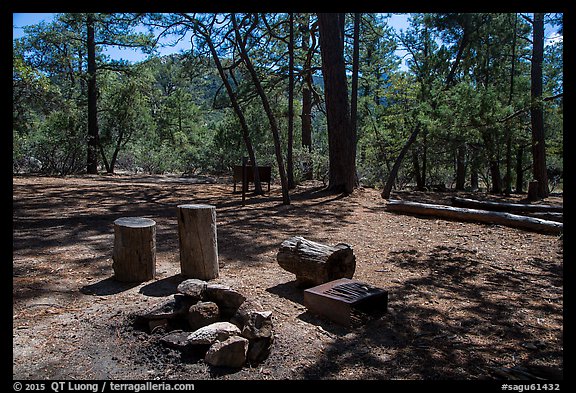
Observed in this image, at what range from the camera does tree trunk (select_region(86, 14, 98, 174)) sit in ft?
58.7

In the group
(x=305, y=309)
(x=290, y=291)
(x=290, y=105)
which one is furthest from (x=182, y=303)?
(x=290, y=105)

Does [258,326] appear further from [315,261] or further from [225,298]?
[315,261]

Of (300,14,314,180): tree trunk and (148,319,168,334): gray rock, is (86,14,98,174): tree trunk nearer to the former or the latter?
(300,14,314,180): tree trunk

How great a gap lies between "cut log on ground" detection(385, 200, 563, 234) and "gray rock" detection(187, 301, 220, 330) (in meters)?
6.35

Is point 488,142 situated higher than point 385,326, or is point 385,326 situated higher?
point 488,142

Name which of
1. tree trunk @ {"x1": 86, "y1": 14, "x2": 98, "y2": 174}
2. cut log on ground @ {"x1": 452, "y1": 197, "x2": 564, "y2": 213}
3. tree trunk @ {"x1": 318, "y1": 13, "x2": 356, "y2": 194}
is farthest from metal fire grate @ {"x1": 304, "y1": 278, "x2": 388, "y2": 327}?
tree trunk @ {"x1": 86, "y1": 14, "x2": 98, "y2": 174}

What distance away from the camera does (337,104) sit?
11.2 metres

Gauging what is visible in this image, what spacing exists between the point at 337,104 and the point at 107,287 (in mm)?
8425

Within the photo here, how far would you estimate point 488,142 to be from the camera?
43.4ft

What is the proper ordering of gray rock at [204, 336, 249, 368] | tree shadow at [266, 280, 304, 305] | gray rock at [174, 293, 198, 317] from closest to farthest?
gray rock at [204, 336, 249, 368] < gray rock at [174, 293, 198, 317] < tree shadow at [266, 280, 304, 305]
